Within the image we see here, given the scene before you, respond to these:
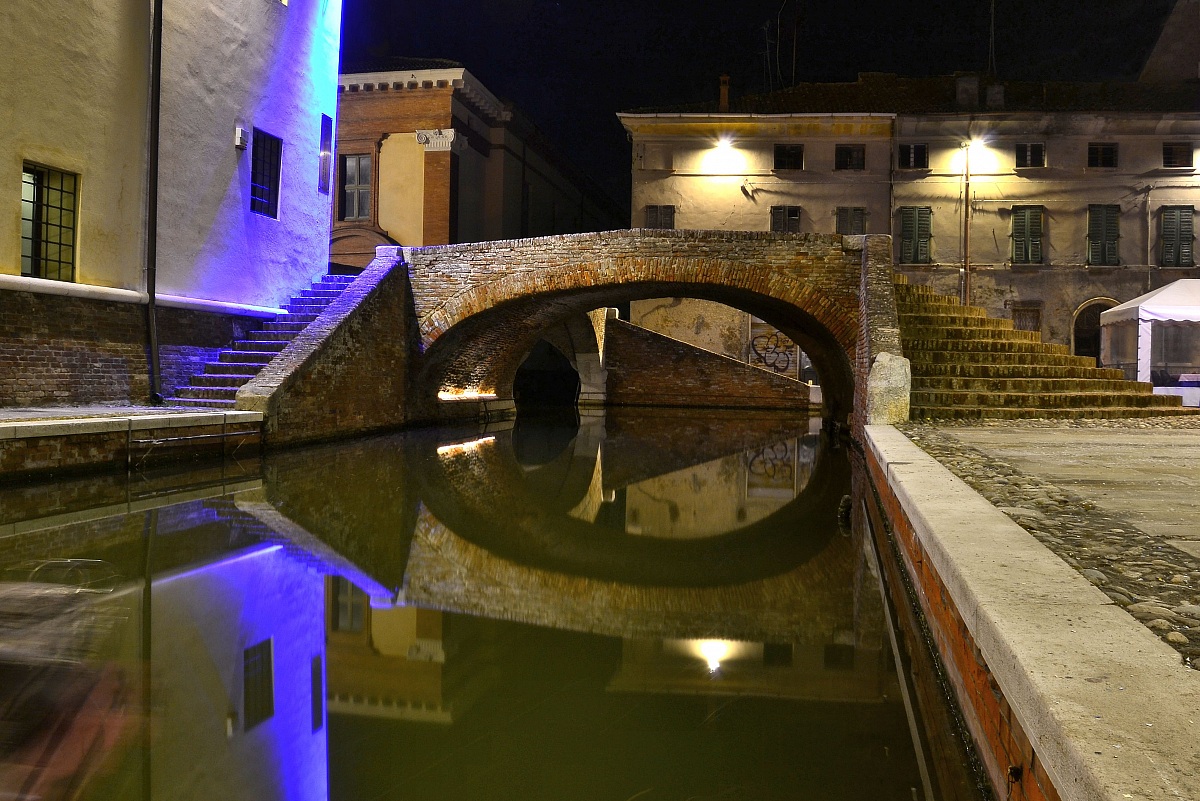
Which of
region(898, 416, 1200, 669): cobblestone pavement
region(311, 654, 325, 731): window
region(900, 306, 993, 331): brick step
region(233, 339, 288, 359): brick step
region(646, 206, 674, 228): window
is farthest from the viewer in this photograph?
region(646, 206, 674, 228): window

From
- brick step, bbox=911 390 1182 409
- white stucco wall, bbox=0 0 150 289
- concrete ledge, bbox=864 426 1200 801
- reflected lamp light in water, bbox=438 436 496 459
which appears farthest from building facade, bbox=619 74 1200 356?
concrete ledge, bbox=864 426 1200 801

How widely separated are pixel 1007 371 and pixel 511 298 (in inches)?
268

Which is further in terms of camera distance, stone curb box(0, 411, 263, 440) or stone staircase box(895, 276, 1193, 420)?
stone staircase box(895, 276, 1193, 420)

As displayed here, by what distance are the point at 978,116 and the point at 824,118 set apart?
4.03 metres

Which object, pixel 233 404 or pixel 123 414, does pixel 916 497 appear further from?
pixel 233 404

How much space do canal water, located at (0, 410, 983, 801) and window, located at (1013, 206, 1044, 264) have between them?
2001 cm

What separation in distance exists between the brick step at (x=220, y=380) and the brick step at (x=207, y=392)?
0.26 feet

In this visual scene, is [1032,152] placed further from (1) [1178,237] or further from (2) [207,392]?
(2) [207,392]

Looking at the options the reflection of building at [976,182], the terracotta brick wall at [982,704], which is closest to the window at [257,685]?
the terracotta brick wall at [982,704]

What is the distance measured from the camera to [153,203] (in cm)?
1021

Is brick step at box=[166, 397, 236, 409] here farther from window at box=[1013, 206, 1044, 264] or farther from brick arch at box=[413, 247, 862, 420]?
window at box=[1013, 206, 1044, 264]

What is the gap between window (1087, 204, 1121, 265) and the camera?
22.5 meters

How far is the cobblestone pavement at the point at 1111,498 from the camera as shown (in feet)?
7.82

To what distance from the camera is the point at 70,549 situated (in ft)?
14.8
